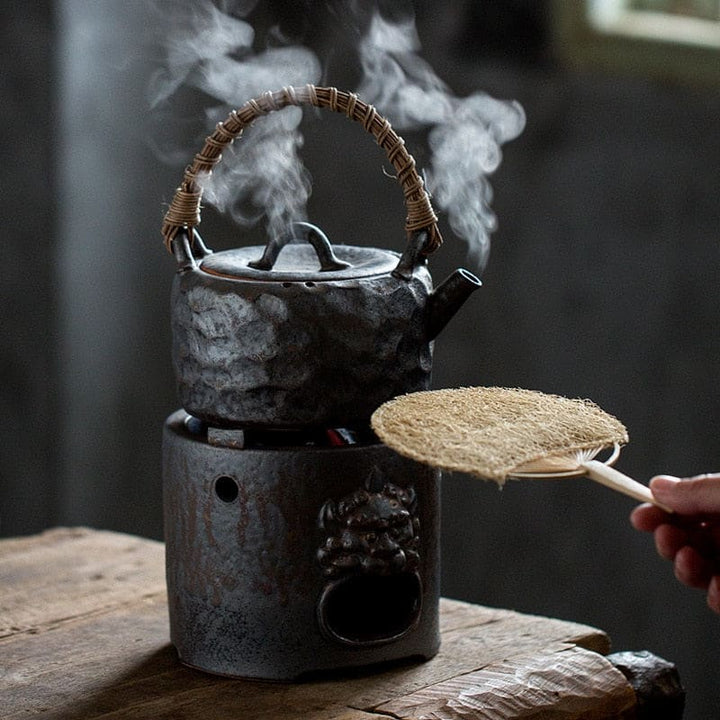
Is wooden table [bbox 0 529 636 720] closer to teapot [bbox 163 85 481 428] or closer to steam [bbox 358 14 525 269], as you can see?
teapot [bbox 163 85 481 428]

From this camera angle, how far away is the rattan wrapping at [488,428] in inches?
52.3

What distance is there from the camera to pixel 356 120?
5.25ft

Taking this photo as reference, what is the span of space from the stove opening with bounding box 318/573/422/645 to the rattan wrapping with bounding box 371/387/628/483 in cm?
25

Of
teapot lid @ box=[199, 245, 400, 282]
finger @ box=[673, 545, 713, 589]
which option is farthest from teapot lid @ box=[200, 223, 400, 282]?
finger @ box=[673, 545, 713, 589]

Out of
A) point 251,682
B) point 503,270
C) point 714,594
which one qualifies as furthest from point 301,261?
point 503,270

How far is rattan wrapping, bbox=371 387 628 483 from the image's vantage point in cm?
133

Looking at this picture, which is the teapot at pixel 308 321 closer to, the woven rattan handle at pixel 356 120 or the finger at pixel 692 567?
the woven rattan handle at pixel 356 120

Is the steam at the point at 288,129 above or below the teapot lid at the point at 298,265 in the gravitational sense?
above

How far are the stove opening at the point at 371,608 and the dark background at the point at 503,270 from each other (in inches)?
60.9

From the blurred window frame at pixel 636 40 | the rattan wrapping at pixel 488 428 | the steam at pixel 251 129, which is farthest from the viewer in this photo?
the blurred window frame at pixel 636 40

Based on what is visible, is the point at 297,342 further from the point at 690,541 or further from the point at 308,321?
the point at 690,541

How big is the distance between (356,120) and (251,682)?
755 mm

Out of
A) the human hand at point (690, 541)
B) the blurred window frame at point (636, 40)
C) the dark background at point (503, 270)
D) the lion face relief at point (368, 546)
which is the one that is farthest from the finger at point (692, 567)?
the blurred window frame at point (636, 40)

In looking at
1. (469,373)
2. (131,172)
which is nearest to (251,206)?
(131,172)
